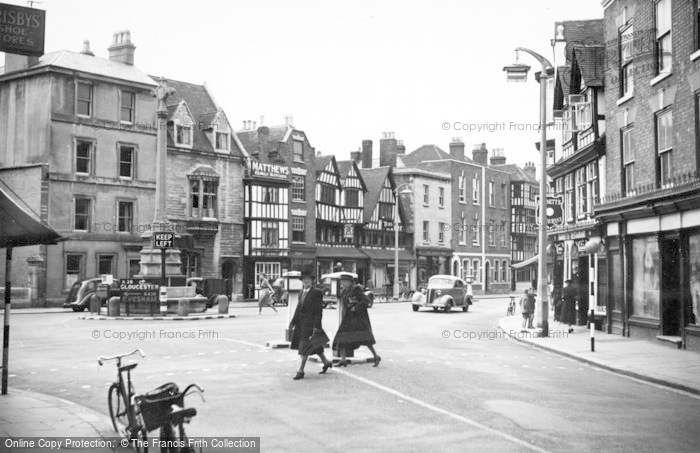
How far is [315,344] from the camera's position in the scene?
13680 millimetres

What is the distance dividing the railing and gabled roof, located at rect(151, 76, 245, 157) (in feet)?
107

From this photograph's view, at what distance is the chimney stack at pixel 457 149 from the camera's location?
77875 millimetres

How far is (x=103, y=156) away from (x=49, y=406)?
120 feet

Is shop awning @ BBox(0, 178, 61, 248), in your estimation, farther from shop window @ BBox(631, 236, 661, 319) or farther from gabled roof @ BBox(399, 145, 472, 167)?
gabled roof @ BBox(399, 145, 472, 167)

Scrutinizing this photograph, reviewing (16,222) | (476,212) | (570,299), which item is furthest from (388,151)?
(16,222)

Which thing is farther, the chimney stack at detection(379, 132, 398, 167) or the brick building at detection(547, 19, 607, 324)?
the chimney stack at detection(379, 132, 398, 167)

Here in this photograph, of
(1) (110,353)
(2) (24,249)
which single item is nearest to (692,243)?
(1) (110,353)

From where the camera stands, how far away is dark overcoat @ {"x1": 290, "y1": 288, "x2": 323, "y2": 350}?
44.9 ft

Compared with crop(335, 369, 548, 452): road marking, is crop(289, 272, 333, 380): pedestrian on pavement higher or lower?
higher

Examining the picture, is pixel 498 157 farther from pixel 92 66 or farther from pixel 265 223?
pixel 92 66

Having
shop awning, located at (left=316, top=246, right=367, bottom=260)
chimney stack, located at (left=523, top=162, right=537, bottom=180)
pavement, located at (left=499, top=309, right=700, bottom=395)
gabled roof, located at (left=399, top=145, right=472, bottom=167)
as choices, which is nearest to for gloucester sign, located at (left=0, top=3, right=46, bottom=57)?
pavement, located at (left=499, top=309, right=700, bottom=395)

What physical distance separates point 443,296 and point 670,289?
1963cm

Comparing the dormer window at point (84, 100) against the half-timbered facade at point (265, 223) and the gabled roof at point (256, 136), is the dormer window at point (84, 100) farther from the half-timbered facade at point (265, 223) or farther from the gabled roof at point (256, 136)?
the gabled roof at point (256, 136)

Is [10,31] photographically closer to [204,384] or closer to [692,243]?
[204,384]
